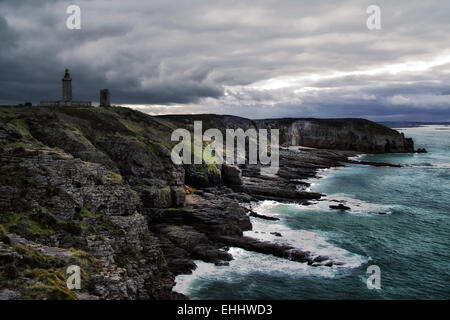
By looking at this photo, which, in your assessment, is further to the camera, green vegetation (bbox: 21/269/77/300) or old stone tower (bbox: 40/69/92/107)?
old stone tower (bbox: 40/69/92/107)

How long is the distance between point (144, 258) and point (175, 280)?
4536mm

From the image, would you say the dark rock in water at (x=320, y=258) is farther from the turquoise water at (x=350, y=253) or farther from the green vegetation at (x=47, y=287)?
the green vegetation at (x=47, y=287)

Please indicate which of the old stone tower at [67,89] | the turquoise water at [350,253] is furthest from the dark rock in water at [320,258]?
the old stone tower at [67,89]

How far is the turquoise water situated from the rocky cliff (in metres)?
2.36

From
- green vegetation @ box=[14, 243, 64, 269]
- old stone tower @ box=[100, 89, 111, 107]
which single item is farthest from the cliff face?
green vegetation @ box=[14, 243, 64, 269]

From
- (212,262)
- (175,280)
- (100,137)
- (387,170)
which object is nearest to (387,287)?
(212,262)

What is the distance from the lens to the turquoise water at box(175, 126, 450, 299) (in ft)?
106

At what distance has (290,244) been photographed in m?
42.4

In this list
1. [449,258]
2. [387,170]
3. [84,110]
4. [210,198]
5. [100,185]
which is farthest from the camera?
[387,170]

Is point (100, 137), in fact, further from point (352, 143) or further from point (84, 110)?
point (352, 143)

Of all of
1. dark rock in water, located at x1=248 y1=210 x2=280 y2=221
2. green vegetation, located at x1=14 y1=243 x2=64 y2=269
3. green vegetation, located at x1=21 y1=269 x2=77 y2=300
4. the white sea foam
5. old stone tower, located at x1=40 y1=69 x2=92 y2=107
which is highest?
old stone tower, located at x1=40 y1=69 x2=92 y2=107

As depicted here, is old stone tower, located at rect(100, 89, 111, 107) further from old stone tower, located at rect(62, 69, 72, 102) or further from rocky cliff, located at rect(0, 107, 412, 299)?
rocky cliff, located at rect(0, 107, 412, 299)

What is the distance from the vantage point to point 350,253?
40781mm
